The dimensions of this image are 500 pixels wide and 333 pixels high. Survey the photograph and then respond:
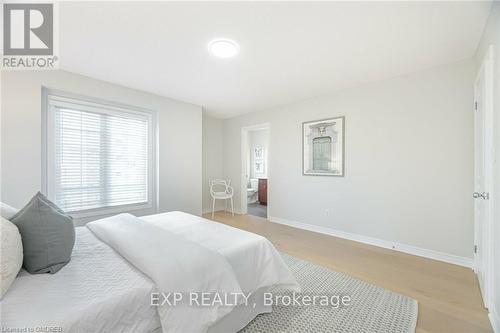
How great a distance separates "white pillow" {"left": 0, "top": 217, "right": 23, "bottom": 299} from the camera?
102cm

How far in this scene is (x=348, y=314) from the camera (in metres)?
1.75

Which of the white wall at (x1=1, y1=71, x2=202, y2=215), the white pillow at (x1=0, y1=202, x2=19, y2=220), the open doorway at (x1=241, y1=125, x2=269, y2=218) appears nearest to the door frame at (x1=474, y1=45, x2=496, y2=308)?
the white pillow at (x1=0, y1=202, x2=19, y2=220)

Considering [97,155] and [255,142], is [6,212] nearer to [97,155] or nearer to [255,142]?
[97,155]

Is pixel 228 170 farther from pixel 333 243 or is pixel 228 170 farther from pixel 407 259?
pixel 407 259

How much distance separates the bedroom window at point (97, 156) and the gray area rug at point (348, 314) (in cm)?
290

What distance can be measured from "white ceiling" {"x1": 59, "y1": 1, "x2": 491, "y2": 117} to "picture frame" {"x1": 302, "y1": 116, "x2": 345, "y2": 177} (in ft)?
2.34

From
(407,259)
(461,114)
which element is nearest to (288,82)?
(461,114)

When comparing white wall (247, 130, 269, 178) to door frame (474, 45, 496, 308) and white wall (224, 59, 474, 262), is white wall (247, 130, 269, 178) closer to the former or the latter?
white wall (224, 59, 474, 262)

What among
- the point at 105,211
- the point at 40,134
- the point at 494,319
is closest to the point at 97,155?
the point at 40,134

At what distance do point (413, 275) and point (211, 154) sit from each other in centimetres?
450

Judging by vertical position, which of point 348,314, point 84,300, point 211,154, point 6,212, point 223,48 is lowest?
point 348,314

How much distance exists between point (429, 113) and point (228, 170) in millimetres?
4101

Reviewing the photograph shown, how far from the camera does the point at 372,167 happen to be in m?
3.32

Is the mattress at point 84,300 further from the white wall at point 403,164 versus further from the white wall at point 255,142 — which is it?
the white wall at point 255,142
